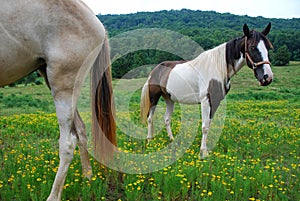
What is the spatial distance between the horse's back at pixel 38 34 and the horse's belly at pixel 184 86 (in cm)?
370

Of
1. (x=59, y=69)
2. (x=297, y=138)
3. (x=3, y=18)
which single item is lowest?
(x=297, y=138)

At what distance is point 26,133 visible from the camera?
7070 millimetres

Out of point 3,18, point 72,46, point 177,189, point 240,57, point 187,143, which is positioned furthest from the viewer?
point 187,143

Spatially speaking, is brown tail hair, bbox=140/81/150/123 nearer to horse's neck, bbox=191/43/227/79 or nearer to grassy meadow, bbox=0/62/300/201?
grassy meadow, bbox=0/62/300/201

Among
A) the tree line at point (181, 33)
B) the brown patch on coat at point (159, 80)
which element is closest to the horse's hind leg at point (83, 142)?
the tree line at point (181, 33)

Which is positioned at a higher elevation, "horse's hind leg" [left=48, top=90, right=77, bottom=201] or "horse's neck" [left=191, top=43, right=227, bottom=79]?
"horse's neck" [left=191, top=43, right=227, bottom=79]

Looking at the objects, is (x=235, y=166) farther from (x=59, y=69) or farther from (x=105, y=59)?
(x=59, y=69)

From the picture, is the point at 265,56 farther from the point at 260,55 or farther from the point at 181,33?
the point at 181,33

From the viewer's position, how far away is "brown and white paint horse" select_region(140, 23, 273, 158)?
5.22 m

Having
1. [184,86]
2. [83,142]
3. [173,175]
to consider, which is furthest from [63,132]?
[184,86]

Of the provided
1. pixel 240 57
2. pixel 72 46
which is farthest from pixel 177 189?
pixel 240 57

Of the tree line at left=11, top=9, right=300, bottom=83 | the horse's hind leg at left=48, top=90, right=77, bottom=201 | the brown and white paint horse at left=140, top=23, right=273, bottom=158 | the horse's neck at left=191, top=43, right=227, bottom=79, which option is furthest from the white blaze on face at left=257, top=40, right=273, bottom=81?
the horse's hind leg at left=48, top=90, right=77, bottom=201

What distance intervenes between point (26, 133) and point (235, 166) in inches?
202

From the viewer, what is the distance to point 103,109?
373cm
